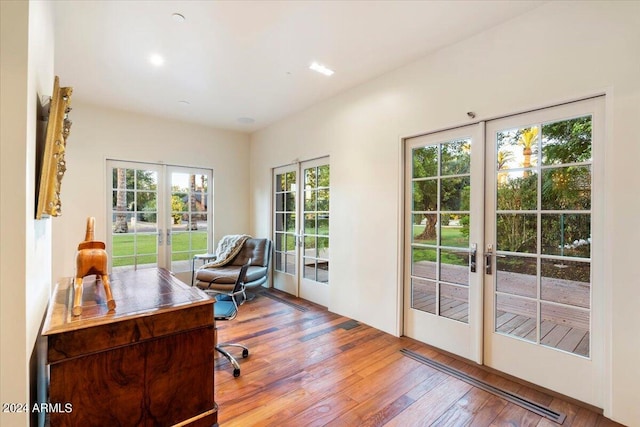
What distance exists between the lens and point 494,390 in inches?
86.1

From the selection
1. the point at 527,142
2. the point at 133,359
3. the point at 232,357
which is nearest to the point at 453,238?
the point at 527,142

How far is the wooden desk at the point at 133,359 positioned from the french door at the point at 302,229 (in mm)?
2537

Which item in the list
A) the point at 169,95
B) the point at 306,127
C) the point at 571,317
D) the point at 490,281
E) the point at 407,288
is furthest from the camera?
the point at 306,127

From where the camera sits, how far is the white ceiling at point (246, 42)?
220 cm

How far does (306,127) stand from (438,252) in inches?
99.8

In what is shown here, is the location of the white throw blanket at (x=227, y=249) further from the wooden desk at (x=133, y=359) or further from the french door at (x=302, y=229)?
the wooden desk at (x=133, y=359)

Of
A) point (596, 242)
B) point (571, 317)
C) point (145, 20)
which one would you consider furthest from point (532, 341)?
point (145, 20)

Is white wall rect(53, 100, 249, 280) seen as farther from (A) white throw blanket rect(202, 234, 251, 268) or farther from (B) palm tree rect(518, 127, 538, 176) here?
(B) palm tree rect(518, 127, 538, 176)

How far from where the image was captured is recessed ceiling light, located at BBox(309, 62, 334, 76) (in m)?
3.03

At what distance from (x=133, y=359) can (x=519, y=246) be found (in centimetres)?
271

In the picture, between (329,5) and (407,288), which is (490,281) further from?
(329,5)

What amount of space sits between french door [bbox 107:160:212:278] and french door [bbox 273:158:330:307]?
132 centimetres

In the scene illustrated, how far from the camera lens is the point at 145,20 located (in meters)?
2.32

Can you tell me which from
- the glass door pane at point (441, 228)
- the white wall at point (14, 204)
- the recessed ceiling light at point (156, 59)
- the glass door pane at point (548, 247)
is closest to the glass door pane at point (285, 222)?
the glass door pane at point (441, 228)
